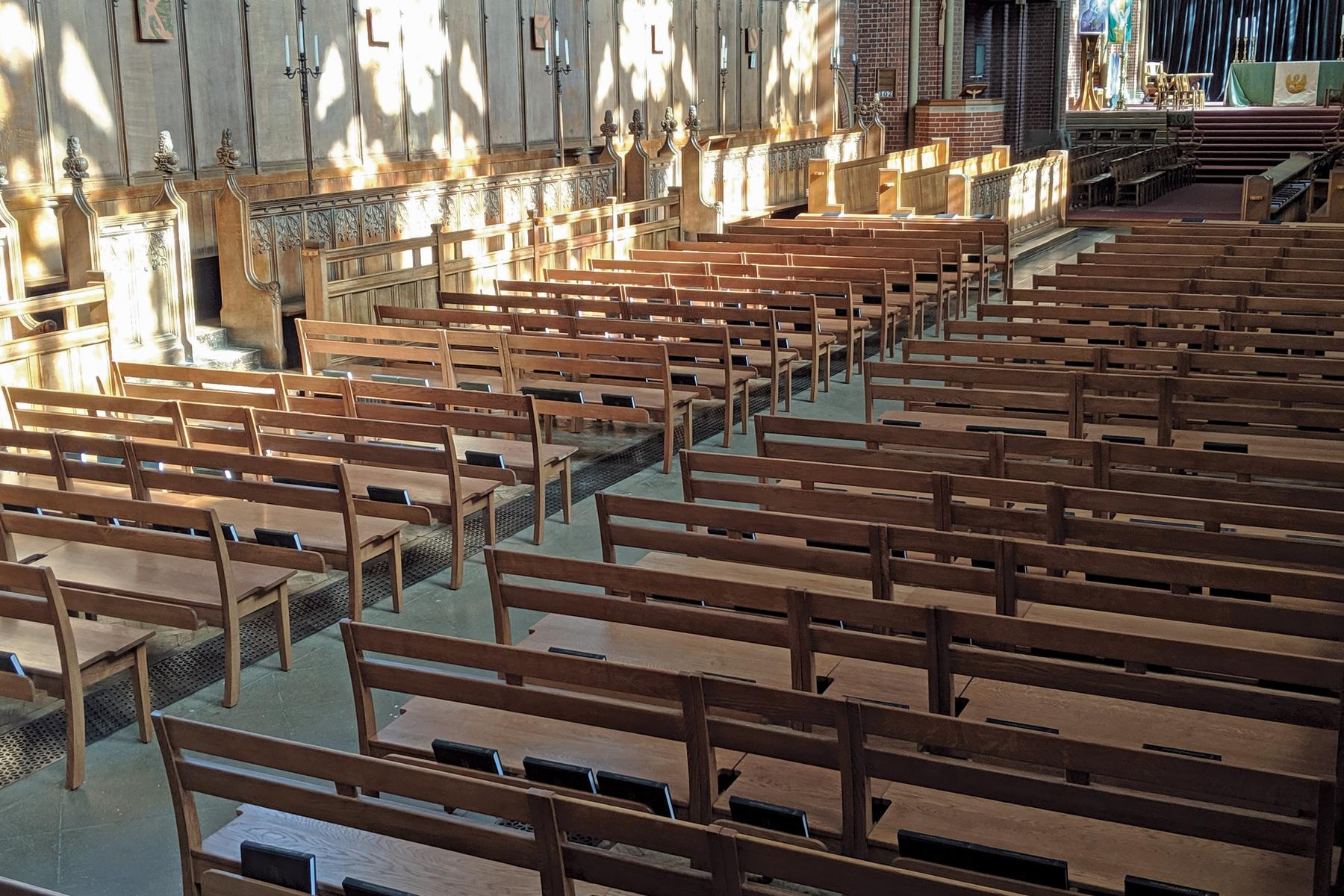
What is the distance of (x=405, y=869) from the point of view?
3.06 metres

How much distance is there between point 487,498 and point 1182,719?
3456mm

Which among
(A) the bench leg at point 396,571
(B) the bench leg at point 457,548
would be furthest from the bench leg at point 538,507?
(A) the bench leg at point 396,571

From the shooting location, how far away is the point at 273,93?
41.6 ft

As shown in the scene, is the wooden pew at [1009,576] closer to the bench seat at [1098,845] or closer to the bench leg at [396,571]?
the bench seat at [1098,845]

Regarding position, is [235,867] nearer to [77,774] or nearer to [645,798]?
[645,798]

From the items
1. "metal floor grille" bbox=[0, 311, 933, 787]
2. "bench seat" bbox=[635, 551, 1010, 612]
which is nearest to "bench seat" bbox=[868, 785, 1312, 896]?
"bench seat" bbox=[635, 551, 1010, 612]

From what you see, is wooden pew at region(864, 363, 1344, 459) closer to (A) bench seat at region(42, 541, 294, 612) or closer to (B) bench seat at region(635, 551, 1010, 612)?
(B) bench seat at region(635, 551, 1010, 612)

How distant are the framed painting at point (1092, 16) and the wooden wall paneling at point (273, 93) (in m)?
23.7

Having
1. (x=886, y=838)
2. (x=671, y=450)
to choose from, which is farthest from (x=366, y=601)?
(x=886, y=838)

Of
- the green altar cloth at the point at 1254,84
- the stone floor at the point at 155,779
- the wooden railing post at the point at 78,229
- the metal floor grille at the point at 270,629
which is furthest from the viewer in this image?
the green altar cloth at the point at 1254,84

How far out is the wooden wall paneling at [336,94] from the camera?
13188mm

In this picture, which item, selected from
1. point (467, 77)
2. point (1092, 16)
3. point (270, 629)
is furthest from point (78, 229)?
point (1092, 16)

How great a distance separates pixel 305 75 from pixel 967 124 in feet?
46.4

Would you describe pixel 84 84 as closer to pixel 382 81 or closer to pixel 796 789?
pixel 382 81
